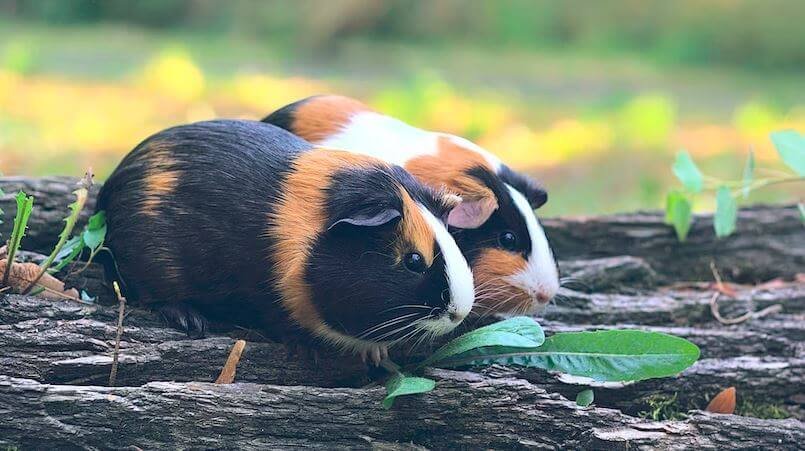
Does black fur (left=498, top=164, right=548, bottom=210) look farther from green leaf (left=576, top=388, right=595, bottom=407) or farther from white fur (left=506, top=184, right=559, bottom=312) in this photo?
green leaf (left=576, top=388, right=595, bottom=407)

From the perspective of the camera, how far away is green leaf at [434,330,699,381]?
1452mm

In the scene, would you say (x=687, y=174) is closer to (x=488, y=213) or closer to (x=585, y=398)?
(x=488, y=213)

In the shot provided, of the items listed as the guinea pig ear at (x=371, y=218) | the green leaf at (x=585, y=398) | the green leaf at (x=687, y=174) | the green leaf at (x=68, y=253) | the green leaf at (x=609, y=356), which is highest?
the green leaf at (x=687, y=174)

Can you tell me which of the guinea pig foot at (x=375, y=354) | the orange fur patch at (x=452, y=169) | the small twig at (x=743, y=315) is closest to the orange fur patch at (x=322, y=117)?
the orange fur patch at (x=452, y=169)

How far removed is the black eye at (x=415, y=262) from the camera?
1390mm

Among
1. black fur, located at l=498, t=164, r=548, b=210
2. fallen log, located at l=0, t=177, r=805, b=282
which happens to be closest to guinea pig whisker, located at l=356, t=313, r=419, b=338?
black fur, located at l=498, t=164, r=548, b=210

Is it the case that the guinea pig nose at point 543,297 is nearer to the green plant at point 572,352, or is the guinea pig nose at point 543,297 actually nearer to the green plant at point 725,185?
the green plant at point 572,352

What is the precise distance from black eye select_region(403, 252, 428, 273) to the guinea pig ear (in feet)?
0.23

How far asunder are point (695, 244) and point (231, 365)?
4.52 feet

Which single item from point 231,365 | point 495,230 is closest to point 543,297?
point 495,230

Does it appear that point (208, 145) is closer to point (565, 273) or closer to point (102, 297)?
point (102, 297)

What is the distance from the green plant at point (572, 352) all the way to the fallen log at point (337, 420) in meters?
0.06

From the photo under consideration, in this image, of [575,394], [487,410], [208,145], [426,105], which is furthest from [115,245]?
[426,105]

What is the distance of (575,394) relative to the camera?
156 centimetres
